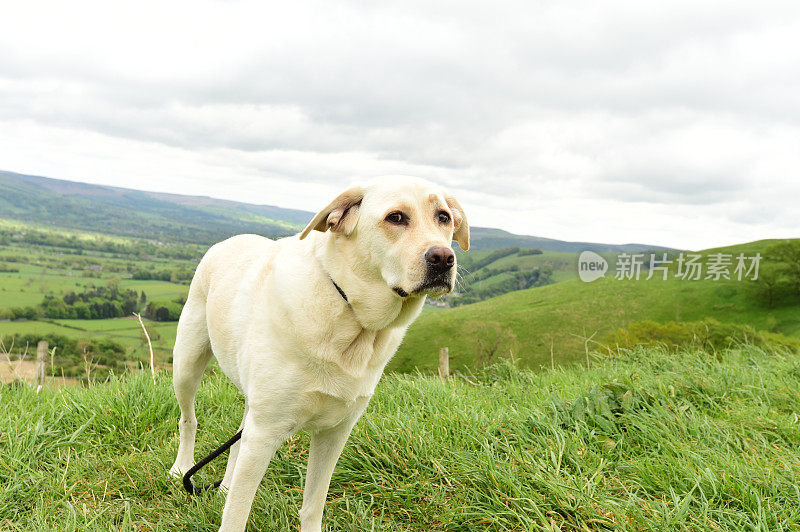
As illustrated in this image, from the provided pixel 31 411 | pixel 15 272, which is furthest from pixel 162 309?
pixel 15 272

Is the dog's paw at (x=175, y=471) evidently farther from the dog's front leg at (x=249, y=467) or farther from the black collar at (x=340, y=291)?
Answer: the black collar at (x=340, y=291)

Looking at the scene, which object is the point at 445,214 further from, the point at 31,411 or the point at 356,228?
the point at 31,411

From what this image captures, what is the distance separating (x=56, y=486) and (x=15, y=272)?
164 meters

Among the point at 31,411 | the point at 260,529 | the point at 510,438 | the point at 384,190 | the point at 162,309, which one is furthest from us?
the point at 162,309

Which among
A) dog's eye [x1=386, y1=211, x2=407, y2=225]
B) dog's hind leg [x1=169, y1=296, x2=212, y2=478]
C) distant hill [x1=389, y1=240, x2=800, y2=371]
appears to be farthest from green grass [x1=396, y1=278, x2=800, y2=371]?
dog's eye [x1=386, y1=211, x2=407, y2=225]

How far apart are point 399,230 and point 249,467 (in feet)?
5.64

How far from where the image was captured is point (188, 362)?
165 inches

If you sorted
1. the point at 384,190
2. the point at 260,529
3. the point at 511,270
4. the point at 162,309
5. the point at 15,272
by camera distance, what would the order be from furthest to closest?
1. the point at 511,270
2. the point at 15,272
3. the point at 162,309
4. the point at 260,529
5. the point at 384,190

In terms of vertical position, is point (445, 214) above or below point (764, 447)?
above

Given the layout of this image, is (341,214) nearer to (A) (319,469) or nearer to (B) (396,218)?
(B) (396,218)

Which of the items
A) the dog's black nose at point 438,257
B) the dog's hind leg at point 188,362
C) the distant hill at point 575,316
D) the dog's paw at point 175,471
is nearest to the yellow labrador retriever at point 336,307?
the dog's black nose at point 438,257

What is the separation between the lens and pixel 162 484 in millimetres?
4223

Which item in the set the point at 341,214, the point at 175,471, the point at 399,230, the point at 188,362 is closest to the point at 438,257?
the point at 399,230

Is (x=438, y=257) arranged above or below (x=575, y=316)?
above
